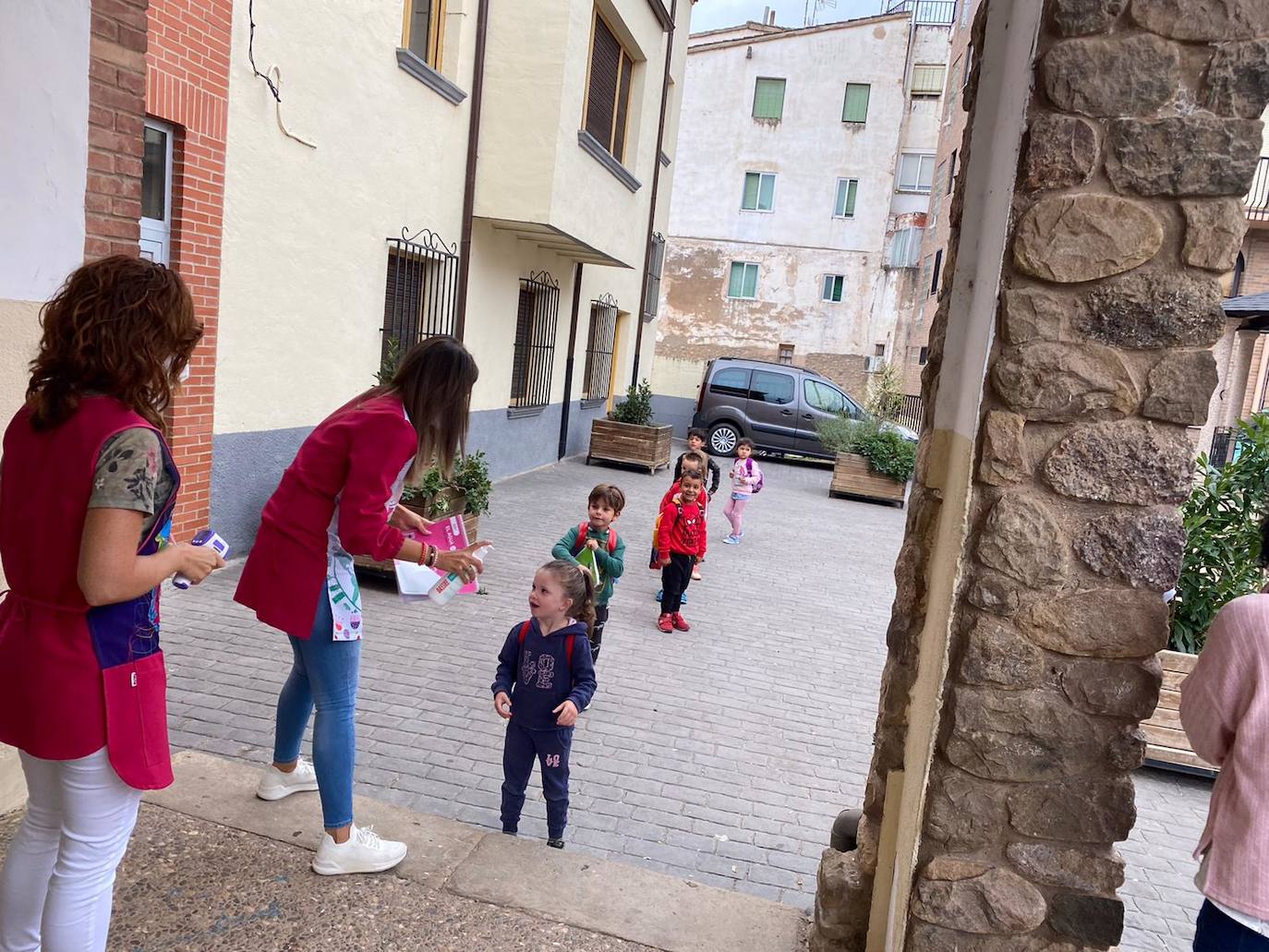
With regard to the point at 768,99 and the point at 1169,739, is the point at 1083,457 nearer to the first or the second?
the point at 1169,739

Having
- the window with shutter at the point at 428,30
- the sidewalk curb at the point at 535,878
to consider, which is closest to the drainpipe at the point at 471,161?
the window with shutter at the point at 428,30

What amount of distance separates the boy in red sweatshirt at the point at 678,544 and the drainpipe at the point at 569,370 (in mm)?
7229

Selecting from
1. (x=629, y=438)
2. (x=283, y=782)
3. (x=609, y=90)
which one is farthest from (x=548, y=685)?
(x=629, y=438)

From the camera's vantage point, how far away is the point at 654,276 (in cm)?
1767

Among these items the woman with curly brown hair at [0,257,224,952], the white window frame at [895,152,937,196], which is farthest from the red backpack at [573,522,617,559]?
the white window frame at [895,152,937,196]

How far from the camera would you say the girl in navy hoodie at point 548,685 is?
3.21 m

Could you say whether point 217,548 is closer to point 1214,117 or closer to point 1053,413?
point 1053,413

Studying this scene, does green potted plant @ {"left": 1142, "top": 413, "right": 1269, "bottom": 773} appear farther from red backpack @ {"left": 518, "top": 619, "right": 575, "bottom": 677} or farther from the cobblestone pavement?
red backpack @ {"left": 518, "top": 619, "right": 575, "bottom": 677}

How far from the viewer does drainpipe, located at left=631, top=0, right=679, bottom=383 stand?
14.1 m

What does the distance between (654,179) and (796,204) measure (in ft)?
40.4

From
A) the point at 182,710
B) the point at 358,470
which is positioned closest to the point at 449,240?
the point at 182,710

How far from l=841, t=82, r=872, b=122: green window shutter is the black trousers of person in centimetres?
2299

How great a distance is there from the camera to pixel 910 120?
1103 inches

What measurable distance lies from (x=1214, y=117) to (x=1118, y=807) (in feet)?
5.49
